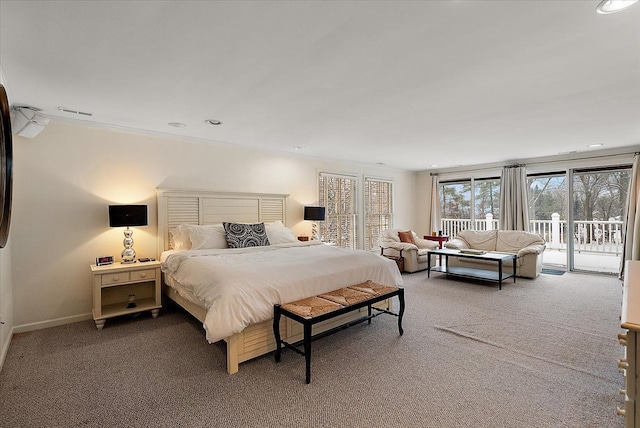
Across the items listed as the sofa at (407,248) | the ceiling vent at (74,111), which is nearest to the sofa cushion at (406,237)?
the sofa at (407,248)

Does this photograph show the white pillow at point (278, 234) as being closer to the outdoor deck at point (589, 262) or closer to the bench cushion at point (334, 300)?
the bench cushion at point (334, 300)

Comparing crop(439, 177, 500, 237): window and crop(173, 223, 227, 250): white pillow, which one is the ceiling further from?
crop(439, 177, 500, 237): window

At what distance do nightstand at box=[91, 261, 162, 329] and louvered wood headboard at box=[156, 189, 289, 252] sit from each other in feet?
1.82

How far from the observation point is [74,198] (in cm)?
360

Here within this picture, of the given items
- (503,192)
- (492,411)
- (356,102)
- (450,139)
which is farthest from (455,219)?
(492,411)

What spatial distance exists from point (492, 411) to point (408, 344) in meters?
0.99

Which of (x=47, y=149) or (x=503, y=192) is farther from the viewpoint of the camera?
(x=503, y=192)

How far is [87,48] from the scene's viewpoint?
2.06 m

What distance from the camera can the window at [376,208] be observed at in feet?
23.7

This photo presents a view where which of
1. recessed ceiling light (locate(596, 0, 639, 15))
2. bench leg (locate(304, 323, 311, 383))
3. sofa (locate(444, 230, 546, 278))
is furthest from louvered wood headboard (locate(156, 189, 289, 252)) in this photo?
recessed ceiling light (locate(596, 0, 639, 15))

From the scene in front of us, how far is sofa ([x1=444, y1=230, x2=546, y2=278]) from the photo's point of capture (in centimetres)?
546

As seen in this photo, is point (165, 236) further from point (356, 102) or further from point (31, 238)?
point (356, 102)

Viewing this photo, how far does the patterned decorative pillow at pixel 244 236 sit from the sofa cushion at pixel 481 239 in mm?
4638

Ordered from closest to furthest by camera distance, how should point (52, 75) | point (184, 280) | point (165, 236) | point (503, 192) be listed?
point (52, 75) → point (184, 280) → point (165, 236) → point (503, 192)
